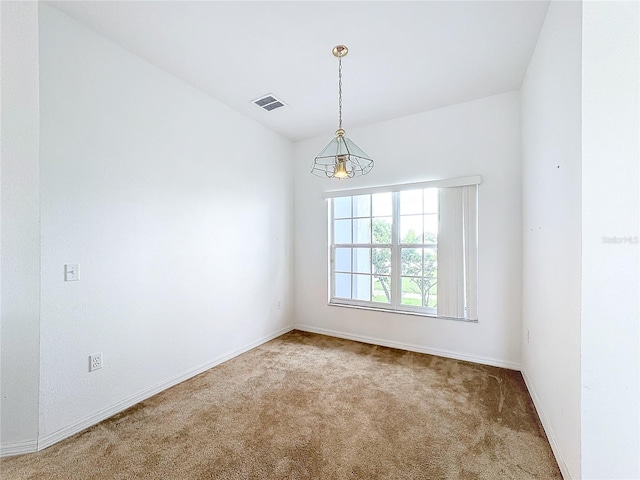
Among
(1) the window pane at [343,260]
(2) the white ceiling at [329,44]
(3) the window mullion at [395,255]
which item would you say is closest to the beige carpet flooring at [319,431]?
(3) the window mullion at [395,255]

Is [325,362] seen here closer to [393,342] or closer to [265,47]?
[393,342]

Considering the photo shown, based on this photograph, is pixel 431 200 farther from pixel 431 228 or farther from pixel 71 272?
pixel 71 272

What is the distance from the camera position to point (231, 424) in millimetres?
1898

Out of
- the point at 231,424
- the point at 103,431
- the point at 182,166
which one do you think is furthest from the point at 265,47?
the point at 103,431

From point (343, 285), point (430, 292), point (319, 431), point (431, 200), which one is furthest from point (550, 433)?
point (343, 285)

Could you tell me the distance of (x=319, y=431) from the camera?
1.83 m

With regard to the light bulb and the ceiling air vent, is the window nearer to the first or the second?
the ceiling air vent

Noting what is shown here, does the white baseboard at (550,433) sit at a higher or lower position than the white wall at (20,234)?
lower

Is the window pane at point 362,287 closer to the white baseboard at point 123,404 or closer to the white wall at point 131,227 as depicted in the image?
the white wall at point 131,227

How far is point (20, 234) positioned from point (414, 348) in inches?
136

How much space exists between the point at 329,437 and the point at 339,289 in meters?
2.10

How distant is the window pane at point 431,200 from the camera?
311cm

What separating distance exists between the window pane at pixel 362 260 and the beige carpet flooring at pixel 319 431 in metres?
1.26
